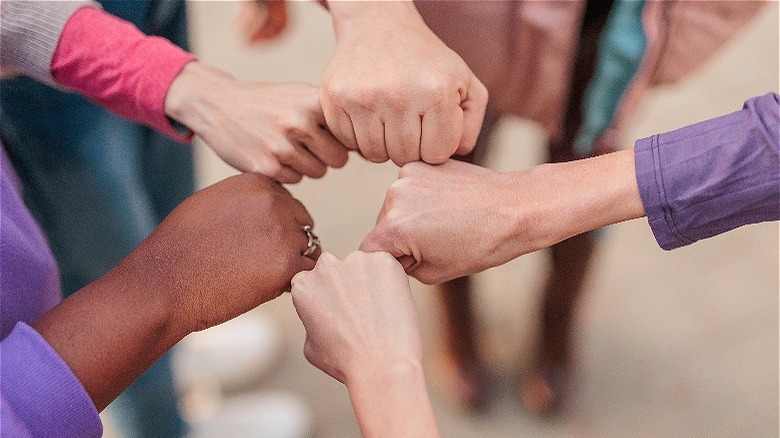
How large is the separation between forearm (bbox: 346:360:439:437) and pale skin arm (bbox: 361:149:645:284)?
0.16m

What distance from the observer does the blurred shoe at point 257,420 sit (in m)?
1.36

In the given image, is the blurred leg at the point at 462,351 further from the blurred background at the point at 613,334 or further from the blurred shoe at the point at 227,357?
the blurred shoe at the point at 227,357

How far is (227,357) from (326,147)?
27.5 inches

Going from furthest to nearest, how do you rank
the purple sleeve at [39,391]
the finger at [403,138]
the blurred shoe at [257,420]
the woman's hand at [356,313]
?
1. the blurred shoe at [257,420]
2. the finger at [403,138]
3. the woman's hand at [356,313]
4. the purple sleeve at [39,391]

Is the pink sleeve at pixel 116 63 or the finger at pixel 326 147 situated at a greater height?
the pink sleeve at pixel 116 63

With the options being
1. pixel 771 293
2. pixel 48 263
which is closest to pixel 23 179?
pixel 48 263

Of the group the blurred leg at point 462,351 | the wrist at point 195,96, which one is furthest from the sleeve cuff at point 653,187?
the blurred leg at point 462,351

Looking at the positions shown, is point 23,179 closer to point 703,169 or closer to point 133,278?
point 133,278

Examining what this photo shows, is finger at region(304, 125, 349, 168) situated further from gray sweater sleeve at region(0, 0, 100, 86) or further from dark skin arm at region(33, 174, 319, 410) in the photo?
gray sweater sleeve at region(0, 0, 100, 86)

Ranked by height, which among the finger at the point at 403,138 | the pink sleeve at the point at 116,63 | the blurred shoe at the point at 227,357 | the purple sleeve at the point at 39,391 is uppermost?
→ the pink sleeve at the point at 116,63

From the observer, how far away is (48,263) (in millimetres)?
774

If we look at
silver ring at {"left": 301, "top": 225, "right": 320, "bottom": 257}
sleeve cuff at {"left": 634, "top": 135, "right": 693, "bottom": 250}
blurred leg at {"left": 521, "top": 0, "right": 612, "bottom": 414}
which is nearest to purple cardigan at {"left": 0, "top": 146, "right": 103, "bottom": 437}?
silver ring at {"left": 301, "top": 225, "right": 320, "bottom": 257}

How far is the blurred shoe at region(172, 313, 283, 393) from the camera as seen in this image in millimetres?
1439

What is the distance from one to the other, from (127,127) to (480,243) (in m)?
0.48
